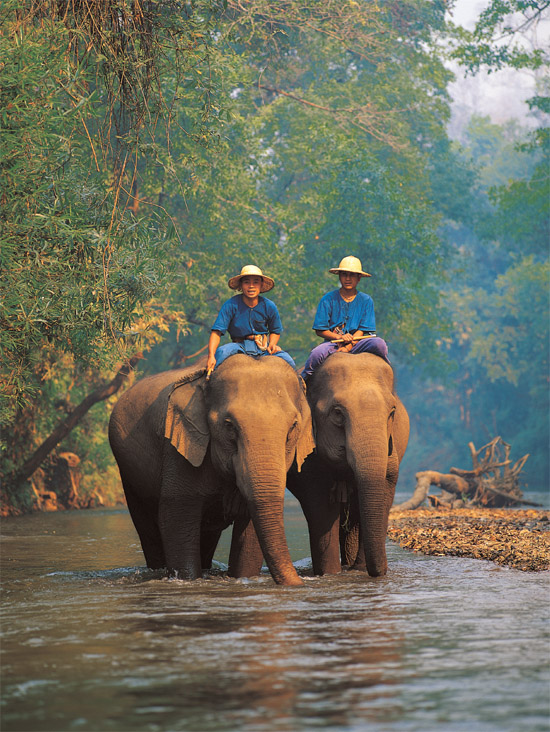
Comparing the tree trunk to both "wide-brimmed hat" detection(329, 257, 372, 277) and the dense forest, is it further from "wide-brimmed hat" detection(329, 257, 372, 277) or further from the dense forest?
"wide-brimmed hat" detection(329, 257, 372, 277)

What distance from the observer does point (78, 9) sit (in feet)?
39.2

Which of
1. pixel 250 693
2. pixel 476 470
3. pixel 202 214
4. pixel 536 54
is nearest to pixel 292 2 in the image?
pixel 202 214

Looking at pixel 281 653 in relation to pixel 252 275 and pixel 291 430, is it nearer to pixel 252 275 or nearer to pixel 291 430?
pixel 291 430

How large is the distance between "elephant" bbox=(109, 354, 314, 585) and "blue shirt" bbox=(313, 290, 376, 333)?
3.70 feet

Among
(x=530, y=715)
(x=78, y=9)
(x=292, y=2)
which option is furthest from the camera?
(x=292, y=2)

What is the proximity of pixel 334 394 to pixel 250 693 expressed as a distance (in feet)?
16.5

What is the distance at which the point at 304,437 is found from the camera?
10180mm

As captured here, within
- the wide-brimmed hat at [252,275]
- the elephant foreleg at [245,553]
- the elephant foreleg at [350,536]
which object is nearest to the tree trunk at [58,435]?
the elephant foreleg at [350,536]

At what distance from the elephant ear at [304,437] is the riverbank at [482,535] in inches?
98.5

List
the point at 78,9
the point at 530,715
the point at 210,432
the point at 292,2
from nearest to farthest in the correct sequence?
the point at 530,715 < the point at 210,432 < the point at 78,9 < the point at 292,2

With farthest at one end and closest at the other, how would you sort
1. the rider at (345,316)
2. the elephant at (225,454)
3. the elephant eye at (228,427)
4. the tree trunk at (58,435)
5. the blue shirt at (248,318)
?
the tree trunk at (58,435) < the rider at (345,316) < the blue shirt at (248,318) < the elephant eye at (228,427) < the elephant at (225,454)

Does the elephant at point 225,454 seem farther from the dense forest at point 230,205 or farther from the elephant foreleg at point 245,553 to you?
the dense forest at point 230,205

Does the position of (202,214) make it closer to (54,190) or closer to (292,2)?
(292,2)

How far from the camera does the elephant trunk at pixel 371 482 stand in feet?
32.7
